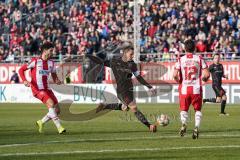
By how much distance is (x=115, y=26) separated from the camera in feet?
143

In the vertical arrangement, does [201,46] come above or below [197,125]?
above

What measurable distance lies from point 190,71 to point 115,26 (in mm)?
26466

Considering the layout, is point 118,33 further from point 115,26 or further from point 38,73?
point 38,73

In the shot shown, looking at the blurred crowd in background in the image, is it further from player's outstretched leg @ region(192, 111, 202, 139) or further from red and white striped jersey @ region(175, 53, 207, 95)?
player's outstretched leg @ region(192, 111, 202, 139)

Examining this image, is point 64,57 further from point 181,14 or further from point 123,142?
point 123,142

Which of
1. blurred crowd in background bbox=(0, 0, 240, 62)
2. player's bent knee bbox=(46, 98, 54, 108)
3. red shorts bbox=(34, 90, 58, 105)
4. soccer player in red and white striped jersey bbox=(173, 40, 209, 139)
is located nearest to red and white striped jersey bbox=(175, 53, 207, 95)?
soccer player in red and white striped jersey bbox=(173, 40, 209, 139)

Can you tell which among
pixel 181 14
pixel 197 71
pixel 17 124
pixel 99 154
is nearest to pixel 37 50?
pixel 181 14

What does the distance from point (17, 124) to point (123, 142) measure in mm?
7960

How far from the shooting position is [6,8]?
50.9 metres

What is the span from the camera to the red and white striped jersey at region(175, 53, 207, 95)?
685 inches

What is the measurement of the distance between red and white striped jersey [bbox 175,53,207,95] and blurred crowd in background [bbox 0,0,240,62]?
20507 mm

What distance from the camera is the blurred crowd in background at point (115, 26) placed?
39625 mm

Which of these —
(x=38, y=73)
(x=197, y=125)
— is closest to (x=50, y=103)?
(x=38, y=73)

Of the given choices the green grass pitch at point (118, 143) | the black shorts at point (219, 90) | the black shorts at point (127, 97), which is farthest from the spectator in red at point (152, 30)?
the black shorts at point (127, 97)
